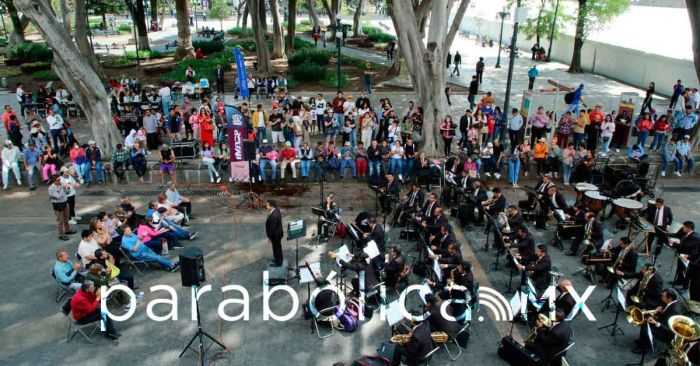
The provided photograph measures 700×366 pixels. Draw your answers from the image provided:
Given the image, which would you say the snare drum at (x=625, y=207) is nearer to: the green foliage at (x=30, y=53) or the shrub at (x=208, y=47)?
the shrub at (x=208, y=47)

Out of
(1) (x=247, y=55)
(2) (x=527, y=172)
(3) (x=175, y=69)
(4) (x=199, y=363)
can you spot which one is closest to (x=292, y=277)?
(4) (x=199, y=363)

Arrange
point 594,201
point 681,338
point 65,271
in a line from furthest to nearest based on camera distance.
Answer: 1. point 594,201
2. point 65,271
3. point 681,338

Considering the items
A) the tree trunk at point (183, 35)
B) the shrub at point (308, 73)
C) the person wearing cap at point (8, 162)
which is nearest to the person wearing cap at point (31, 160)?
the person wearing cap at point (8, 162)

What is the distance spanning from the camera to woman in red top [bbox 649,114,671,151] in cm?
1856

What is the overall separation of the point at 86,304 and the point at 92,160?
27.9 ft

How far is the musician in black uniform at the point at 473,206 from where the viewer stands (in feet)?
45.0

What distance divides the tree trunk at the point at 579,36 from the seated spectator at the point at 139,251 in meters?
30.4

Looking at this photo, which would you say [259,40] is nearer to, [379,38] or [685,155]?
[379,38]

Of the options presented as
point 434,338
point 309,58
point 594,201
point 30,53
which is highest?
point 309,58

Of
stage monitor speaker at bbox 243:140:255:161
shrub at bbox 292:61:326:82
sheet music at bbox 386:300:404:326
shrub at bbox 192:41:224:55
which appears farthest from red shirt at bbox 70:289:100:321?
shrub at bbox 192:41:224:55

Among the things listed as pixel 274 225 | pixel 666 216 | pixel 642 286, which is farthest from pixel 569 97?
pixel 274 225

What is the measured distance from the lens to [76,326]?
31.2 ft

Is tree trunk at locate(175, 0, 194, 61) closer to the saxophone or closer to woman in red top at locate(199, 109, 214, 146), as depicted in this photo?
woman in red top at locate(199, 109, 214, 146)

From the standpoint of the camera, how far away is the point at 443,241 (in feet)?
36.9
